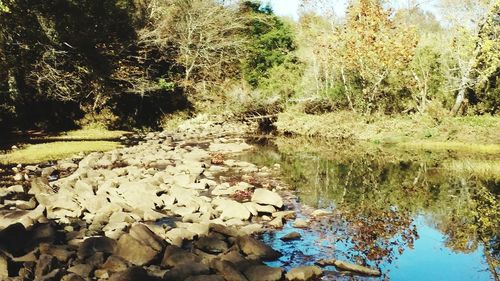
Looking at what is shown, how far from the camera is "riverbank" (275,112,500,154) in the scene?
2191 centimetres

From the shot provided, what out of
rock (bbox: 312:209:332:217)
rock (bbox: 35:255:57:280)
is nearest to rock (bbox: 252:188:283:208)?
rock (bbox: 312:209:332:217)

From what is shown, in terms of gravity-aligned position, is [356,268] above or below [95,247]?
below

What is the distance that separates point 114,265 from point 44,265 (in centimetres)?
95

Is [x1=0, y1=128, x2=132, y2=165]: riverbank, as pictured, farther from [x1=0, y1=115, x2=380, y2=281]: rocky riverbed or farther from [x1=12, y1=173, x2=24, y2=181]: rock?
[x1=12, y1=173, x2=24, y2=181]: rock

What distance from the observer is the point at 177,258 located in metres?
7.04

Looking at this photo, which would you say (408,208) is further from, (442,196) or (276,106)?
(276,106)

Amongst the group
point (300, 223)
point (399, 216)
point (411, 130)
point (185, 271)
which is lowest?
point (399, 216)

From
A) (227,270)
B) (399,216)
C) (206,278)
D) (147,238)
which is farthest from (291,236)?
(399,216)

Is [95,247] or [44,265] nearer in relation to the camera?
[44,265]

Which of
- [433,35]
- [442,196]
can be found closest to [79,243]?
[442,196]

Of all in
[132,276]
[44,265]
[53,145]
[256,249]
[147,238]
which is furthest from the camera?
[53,145]

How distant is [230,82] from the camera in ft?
123

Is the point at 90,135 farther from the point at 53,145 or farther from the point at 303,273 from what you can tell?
the point at 303,273

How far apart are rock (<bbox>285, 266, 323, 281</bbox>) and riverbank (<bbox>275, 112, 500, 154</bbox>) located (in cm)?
1602
